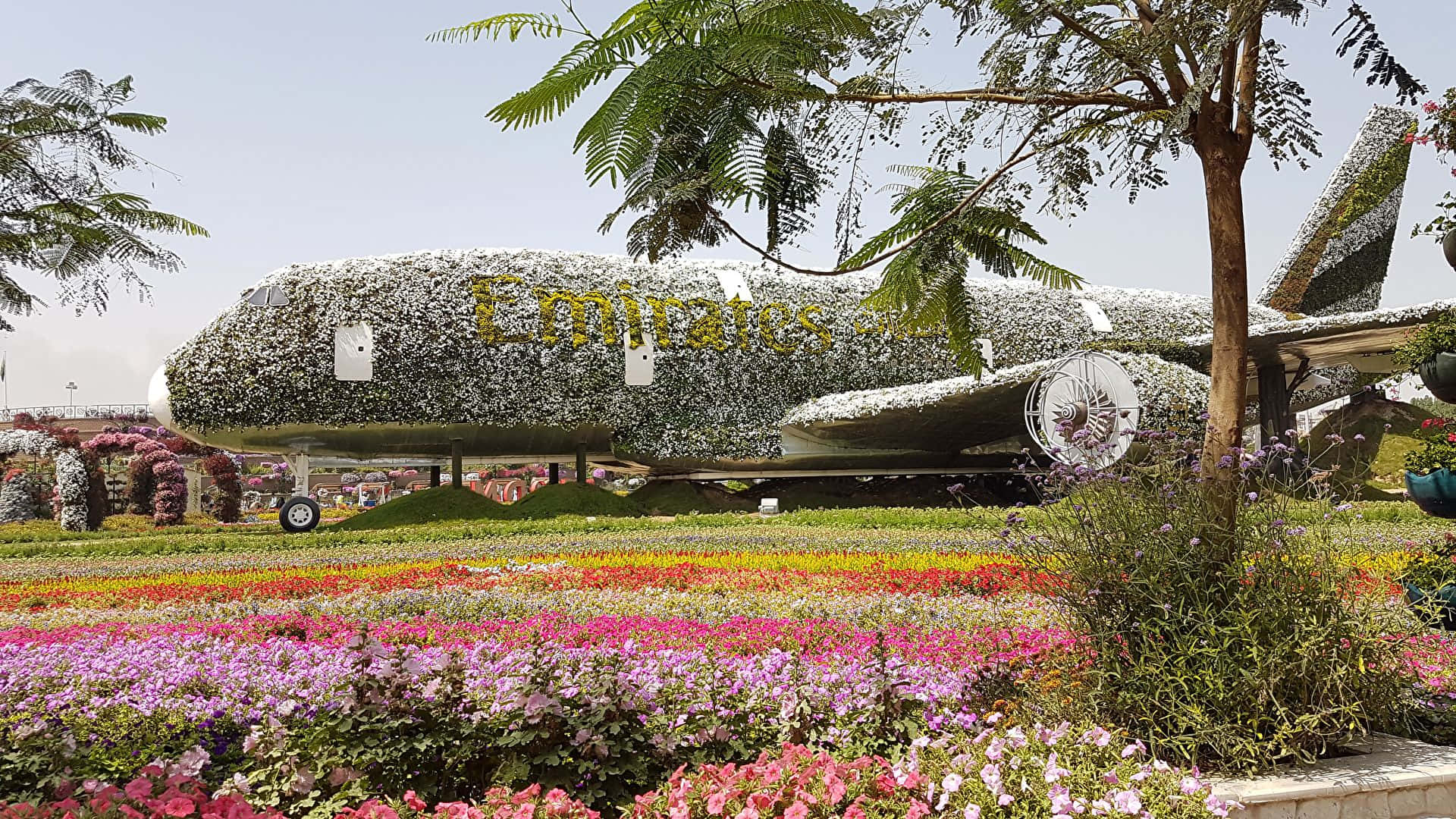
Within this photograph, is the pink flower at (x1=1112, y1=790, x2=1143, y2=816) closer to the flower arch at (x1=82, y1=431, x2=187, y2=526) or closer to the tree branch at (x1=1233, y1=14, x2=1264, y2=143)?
the tree branch at (x1=1233, y1=14, x2=1264, y2=143)

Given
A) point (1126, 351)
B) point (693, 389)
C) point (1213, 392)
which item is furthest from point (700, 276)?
point (1213, 392)

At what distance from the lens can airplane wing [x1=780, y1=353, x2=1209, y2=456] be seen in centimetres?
1503

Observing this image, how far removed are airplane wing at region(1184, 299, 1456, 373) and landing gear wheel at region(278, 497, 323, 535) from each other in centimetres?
1535

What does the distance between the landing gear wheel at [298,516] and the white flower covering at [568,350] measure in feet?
4.26

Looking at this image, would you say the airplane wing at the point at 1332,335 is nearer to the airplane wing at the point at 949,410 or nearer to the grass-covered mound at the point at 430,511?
the airplane wing at the point at 949,410

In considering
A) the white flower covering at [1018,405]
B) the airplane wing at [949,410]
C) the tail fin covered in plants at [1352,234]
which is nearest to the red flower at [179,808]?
the white flower covering at [1018,405]

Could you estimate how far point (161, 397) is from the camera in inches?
613

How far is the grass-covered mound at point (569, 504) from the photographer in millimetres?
16625


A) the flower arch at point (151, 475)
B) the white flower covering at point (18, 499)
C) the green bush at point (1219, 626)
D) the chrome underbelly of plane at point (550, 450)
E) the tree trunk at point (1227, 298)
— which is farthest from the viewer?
the white flower covering at point (18, 499)

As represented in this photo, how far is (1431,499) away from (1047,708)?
3.85 m

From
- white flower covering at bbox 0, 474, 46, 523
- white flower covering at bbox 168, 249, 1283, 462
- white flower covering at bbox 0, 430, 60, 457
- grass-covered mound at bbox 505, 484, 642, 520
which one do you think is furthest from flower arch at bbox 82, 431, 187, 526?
grass-covered mound at bbox 505, 484, 642, 520

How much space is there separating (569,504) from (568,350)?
2.72m

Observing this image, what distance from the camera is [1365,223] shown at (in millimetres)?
21812

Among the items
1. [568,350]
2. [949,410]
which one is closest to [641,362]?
[568,350]
